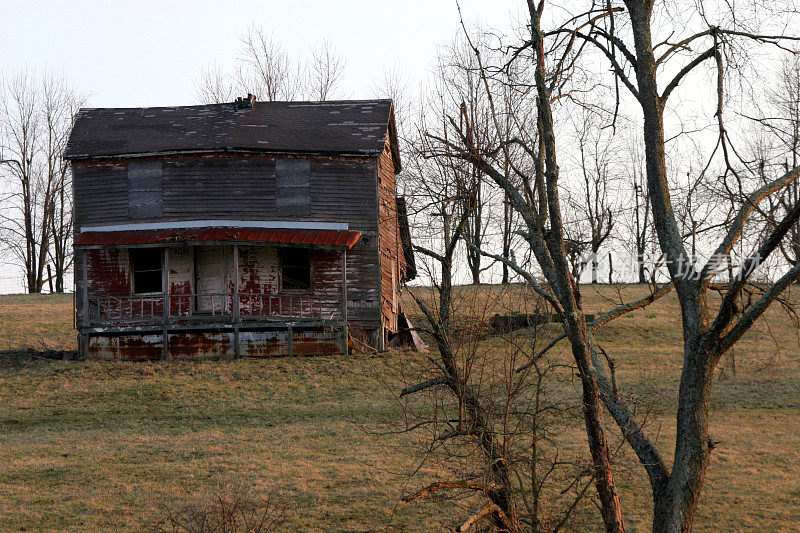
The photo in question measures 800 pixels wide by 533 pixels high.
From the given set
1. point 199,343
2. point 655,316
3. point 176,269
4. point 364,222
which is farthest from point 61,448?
point 655,316

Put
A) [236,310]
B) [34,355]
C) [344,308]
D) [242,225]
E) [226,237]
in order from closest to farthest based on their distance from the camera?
[226,237], [236,310], [344,308], [34,355], [242,225]

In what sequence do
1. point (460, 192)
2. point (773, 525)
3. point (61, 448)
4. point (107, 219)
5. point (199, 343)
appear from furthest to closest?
point (107, 219), point (199, 343), point (61, 448), point (773, 525), point (460, 192)

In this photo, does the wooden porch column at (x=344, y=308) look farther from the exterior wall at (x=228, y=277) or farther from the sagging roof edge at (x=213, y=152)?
the sagging roof edge at (x=213, y=152)

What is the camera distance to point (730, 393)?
64.3 feet

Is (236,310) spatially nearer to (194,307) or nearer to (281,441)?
(194,307)

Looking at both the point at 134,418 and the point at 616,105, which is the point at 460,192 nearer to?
the point at 616,105

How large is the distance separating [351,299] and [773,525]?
15.3m

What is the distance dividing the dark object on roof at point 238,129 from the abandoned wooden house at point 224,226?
8 centimetres

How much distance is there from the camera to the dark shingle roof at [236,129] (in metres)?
24.5

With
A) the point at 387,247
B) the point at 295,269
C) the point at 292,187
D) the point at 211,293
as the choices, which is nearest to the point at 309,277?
the point at 295,269

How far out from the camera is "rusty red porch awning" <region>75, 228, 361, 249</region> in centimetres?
2255

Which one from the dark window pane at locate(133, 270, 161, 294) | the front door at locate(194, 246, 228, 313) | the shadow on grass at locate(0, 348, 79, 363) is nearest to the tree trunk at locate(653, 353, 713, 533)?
the front door at locate(194, 246, 228, 313)

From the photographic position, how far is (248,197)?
24.4m

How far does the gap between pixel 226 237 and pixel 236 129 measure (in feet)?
15.6
